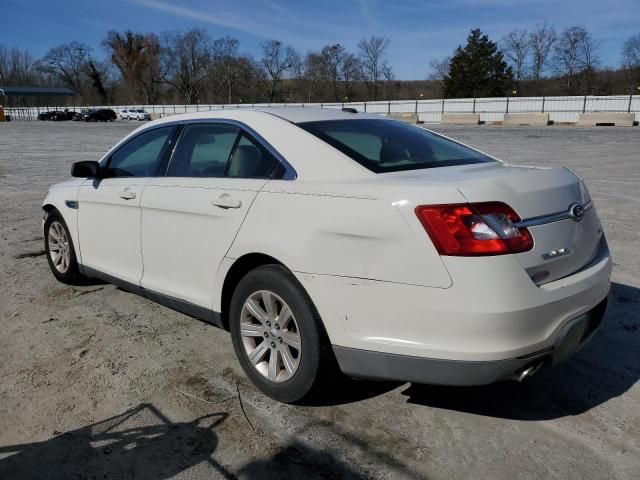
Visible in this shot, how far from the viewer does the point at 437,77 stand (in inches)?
3351

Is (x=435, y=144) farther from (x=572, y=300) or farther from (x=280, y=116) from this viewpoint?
(x=572, y=300)

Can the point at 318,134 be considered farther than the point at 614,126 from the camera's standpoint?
No

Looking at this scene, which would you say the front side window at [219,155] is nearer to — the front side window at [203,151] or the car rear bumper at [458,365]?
the front side window at [203,151]

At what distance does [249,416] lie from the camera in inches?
117

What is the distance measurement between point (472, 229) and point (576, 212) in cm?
71

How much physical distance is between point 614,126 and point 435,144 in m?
37.2

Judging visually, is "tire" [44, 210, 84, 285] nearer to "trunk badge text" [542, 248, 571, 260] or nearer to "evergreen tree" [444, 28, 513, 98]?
"trunk badge text" [542, 248, 571, 260]

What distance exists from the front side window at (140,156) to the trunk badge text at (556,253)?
267cm

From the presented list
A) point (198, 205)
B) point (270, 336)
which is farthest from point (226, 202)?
point (270, 336)

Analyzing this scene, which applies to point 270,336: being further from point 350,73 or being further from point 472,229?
point 350,73

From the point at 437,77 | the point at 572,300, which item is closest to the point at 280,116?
the point at 572,300

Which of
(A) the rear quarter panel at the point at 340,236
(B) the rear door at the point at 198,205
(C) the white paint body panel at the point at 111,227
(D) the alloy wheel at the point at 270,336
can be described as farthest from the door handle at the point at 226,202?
(C) the white paint body panel at the point at 111,227

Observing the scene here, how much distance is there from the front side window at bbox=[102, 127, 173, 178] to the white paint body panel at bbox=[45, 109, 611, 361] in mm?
811

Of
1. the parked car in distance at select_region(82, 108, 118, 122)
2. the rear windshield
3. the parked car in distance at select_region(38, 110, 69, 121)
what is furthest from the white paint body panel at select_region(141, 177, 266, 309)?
the parked car in distance at select_region(38, 110, 69, 121)
